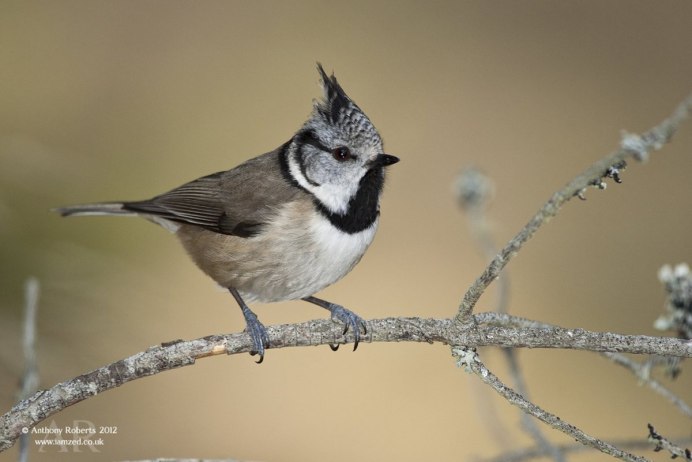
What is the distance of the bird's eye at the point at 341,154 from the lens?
2.57 meters

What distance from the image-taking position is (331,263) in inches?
97.6

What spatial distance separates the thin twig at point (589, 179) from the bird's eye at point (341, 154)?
1.09m

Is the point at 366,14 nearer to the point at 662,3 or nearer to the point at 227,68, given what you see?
the point at 227,68

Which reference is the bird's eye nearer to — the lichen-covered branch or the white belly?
the white belly

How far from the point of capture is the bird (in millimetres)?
2496

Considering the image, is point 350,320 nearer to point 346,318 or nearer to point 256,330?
point 346,318

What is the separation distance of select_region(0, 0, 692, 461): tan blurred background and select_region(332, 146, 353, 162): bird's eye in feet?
3.09

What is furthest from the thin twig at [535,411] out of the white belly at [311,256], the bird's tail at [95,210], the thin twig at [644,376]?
the bird's tail at [95,210]

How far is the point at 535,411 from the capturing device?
1417 mm

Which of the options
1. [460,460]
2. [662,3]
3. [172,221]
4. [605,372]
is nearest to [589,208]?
[605,372]

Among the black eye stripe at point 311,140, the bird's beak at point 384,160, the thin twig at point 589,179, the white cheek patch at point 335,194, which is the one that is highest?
the black eye stripe at point 311,140

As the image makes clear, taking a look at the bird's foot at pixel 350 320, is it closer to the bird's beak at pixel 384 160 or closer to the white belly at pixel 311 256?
the white belly at pixel 311 256

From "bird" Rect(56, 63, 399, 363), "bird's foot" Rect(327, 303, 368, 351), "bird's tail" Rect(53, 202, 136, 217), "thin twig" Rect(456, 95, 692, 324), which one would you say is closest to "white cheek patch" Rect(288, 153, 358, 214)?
"bird" Rect(56, 63, 399, 363)

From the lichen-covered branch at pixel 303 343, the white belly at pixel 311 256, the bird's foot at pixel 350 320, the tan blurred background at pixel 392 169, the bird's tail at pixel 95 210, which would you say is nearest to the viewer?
the lichen-covered branch at pixel 303 343
